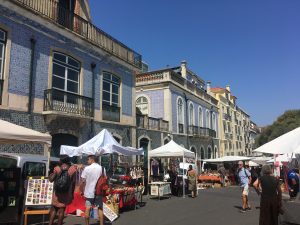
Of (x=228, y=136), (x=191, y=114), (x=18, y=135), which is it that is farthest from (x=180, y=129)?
(x=18, y=135)

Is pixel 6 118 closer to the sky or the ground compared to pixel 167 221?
closer to the sky

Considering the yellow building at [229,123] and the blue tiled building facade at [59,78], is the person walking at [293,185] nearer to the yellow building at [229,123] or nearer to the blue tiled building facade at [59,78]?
Answer: the blue tiled building facade at [59,78]

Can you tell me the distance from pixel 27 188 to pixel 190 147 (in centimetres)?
2309

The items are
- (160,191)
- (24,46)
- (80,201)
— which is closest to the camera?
(80,201)

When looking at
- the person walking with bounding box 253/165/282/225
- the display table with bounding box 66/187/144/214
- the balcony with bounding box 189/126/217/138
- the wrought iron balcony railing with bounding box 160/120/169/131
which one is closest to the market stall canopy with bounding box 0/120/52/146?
the display table with bounding box 66/187/144/214

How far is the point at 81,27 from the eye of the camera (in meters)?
16.8

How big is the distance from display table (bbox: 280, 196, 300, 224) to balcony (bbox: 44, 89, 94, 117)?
9.73 m

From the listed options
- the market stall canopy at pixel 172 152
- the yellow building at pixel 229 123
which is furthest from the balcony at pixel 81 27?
the yellow building at pixel 229 123

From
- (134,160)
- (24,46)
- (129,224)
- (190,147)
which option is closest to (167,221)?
(129,224)

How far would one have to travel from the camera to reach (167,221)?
31.7 ft

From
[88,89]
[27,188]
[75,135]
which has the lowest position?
[27,188]

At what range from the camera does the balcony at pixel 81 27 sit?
47.1 ft

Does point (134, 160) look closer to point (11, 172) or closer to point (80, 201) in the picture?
point (80, 201)

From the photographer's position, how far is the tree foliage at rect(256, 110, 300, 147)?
3809cm
